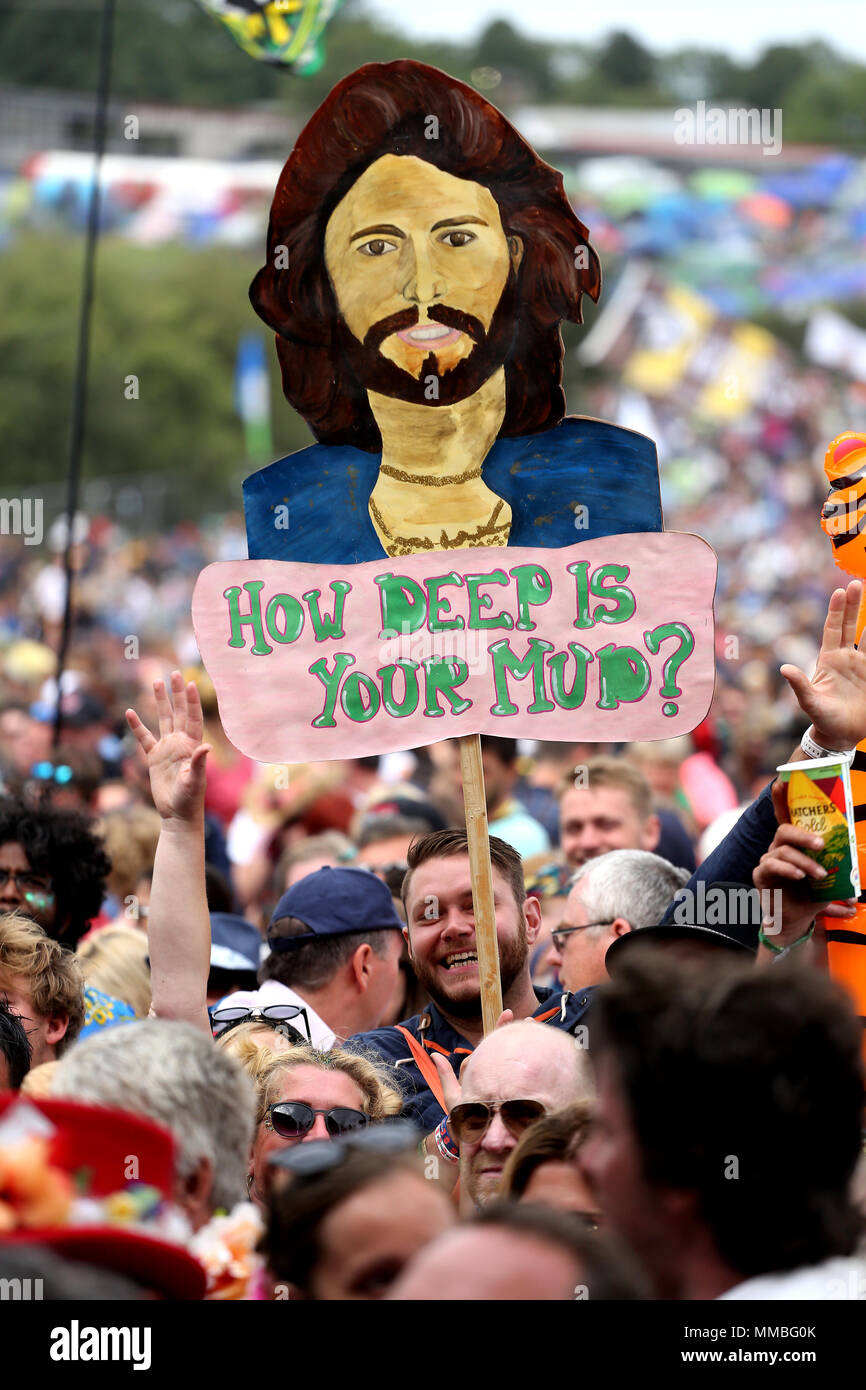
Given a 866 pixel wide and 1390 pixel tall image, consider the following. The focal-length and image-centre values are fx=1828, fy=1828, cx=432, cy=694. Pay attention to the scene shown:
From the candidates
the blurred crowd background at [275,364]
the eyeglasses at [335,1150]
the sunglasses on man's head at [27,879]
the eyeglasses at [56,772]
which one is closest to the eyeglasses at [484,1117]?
the eyeglasses at [335,1150]

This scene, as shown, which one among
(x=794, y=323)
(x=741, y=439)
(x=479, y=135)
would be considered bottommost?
(x=479, y=135)

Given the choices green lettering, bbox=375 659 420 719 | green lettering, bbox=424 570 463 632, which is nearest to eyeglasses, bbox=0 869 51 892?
green lettering, bbox=375 659 420 719

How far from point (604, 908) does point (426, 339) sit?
4.42 ft

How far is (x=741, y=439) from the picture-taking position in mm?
46344

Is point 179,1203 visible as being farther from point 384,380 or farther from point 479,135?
point 479,135

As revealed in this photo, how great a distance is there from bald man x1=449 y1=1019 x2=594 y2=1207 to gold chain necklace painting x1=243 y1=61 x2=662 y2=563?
1.21 meters

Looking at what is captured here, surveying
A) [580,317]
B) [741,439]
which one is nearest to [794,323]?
[741,439]

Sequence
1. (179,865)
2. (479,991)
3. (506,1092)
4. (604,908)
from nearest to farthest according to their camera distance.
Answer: (506,1092) < (179,865) < (479,991) < (604,908)

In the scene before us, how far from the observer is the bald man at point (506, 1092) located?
3.11 meters

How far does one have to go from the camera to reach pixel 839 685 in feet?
11.2

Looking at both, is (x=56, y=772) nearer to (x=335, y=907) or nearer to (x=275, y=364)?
(x=335, y=907)

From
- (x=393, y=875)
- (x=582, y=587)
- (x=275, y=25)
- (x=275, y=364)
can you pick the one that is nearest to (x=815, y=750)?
(x=582, y=587)

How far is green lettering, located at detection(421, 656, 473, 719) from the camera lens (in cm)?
390

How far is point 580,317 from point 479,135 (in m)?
0.43
